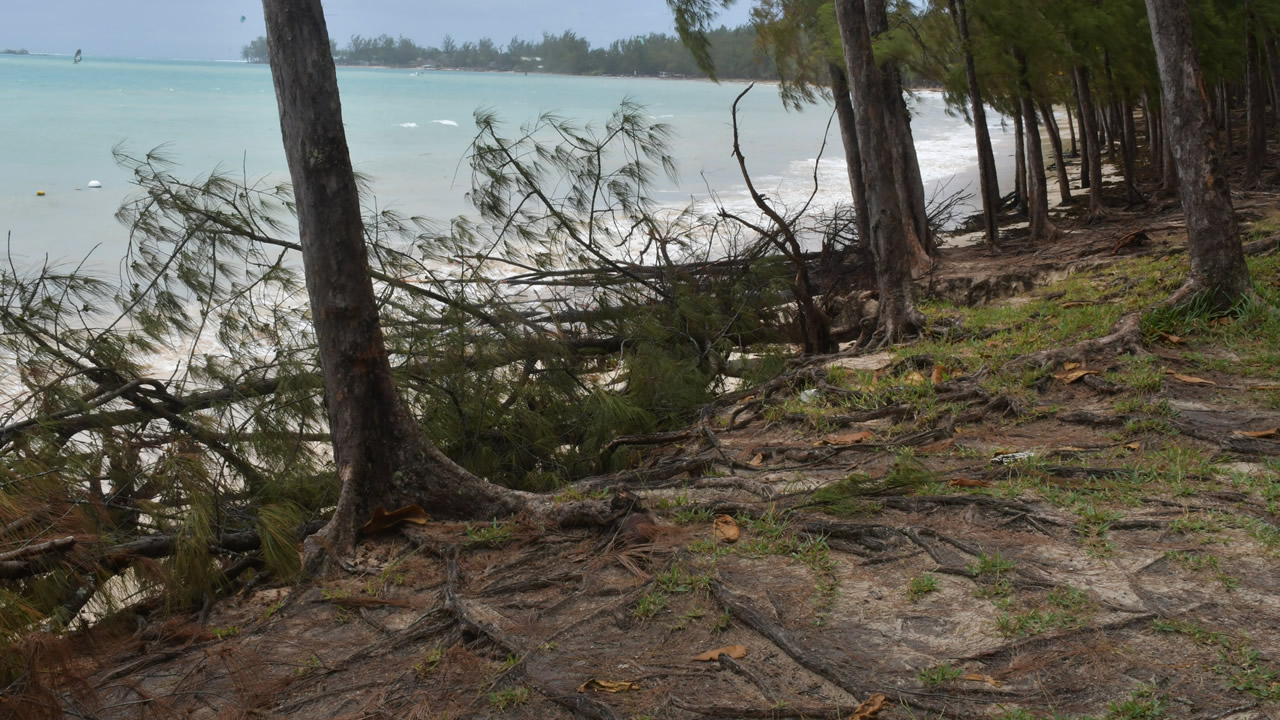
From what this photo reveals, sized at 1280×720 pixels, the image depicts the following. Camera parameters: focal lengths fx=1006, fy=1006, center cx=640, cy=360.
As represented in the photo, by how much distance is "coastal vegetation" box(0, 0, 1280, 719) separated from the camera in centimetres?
292

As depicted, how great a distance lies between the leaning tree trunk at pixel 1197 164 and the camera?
592 centimetres

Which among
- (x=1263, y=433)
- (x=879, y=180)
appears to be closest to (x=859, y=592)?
(x=1263, y=433)

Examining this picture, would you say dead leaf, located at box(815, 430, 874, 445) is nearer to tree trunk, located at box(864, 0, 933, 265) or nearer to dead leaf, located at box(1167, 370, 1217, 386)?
dead leaf, located at box(1167, 370, 1217, 386)

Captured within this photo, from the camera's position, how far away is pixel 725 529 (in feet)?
13.1

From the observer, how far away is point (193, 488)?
164 inches

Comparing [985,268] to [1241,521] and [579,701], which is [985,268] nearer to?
[1241,521]

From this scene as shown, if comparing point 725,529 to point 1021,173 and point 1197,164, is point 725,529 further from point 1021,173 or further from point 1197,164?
point 1021,173

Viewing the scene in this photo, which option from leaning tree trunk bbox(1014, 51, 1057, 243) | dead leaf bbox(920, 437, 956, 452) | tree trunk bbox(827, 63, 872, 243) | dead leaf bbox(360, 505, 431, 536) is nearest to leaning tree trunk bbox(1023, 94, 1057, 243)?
leaning tree trunk bbox(1014, 51, 1057, 243)

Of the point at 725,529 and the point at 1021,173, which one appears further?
the point at 1021,173

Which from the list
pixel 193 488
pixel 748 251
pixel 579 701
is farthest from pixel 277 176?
pixel 579 701

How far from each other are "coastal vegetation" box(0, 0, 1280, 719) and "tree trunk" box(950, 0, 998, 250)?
9.14 ft

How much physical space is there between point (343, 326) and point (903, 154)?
24.4 feet

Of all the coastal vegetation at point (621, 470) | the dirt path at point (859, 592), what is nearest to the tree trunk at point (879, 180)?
the coastal vegetation at point (621, 470)

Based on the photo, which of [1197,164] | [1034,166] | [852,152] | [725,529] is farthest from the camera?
[1034,166]
